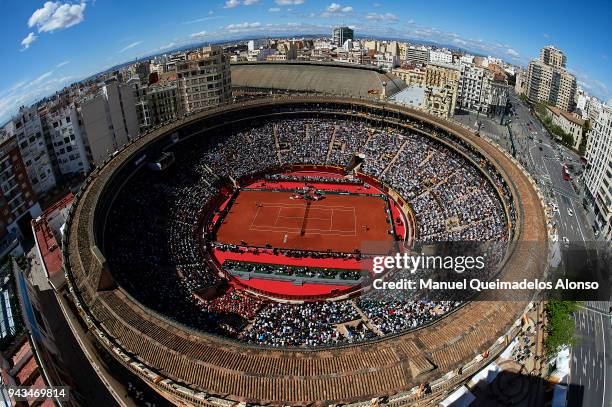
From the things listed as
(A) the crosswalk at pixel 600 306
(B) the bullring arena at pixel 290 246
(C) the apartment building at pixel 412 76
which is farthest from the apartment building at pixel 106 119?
(C) the apartment building at pixel 412 76

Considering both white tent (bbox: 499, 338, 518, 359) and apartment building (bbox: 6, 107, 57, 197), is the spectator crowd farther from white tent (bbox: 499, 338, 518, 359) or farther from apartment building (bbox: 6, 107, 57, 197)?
apartment building (bbox: 6, 107, 57, 197)

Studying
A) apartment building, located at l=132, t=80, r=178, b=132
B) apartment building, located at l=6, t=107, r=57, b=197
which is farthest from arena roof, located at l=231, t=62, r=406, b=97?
apartment building, located at l=6, t=107, r=57, b=197

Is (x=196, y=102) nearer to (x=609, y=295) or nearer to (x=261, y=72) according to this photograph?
(x=261, y=72)

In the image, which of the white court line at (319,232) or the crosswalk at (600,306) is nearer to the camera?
the crosswalk at (600,306)

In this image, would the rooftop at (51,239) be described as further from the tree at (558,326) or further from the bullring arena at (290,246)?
the tree at (558,326)

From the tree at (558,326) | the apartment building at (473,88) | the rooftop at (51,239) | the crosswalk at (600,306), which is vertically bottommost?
the crosswalk at (600,306)

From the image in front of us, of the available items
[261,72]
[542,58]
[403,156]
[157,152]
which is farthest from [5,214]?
[542,58]
